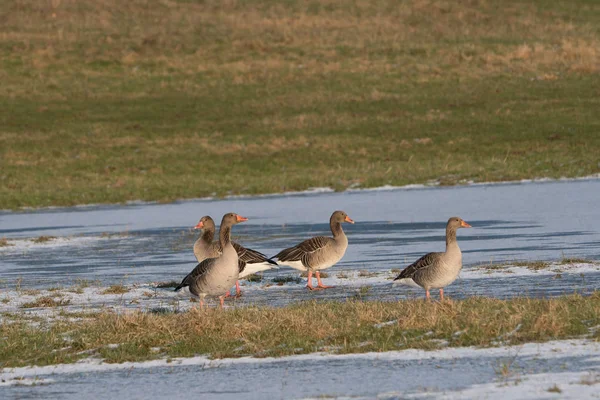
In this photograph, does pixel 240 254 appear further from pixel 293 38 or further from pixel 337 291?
pixel 293 38

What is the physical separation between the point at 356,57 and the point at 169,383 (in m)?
50.7

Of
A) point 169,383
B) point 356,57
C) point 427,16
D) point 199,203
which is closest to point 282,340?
point 169,383

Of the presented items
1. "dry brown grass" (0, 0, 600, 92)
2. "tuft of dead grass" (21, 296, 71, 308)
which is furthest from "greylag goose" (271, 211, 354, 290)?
"dry brown grass" (0, 0, 600, 92)

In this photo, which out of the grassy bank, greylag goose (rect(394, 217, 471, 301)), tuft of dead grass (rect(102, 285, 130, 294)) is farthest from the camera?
tuft of dead grass (rect(102, 285, 130, 294))

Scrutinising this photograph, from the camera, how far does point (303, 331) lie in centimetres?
1231

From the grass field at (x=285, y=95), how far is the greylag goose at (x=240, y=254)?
17614 mm

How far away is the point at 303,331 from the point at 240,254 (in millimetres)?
4512

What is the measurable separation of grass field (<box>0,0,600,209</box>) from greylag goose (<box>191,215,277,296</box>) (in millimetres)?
17614

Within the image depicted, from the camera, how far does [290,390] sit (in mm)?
10281

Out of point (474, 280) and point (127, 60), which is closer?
point (474, 280)

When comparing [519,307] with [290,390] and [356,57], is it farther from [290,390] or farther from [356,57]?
[356,57]

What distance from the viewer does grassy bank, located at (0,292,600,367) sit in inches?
466

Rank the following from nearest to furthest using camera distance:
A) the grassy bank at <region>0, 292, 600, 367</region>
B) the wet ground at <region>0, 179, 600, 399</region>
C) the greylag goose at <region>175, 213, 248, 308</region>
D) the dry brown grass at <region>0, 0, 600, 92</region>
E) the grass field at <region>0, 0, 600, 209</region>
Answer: the wet ground at <region>0, 179, 600, 399</region> → the grassy bank at <region>0, 292, 600, 367</region> → the greylag goose at <region>175, 213, 248, 308</region> → the grass field at <region>0, 0, 600, 209</region> → the dry brown grass at <region>0, 0, 600, 92</region>

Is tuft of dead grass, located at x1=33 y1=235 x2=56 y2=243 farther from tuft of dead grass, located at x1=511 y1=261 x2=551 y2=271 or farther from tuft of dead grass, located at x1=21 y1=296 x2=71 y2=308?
tuft of dead grass, located at x1=511 y1=261 x2=551 y2=271
